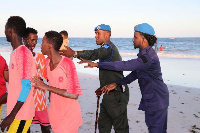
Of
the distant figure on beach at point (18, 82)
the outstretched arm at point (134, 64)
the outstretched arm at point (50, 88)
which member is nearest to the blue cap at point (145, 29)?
the outstretched arm at point (134, 64)

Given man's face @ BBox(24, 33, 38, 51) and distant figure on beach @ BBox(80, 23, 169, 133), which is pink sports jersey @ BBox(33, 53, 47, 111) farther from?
distant figure on beach @ BBox(80, 23, 169, 133)

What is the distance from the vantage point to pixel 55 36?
2965 mm

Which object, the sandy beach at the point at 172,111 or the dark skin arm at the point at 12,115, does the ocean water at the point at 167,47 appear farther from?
the dark skin arm at the point at 12,115

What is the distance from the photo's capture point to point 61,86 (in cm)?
293

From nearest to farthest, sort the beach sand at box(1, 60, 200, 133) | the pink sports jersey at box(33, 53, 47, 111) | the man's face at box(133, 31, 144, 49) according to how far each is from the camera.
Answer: the man's face at box(133, 31, 144, 49)
the pink sports jersey at box(33, 53, 47, 111)
the beach sand at box(1, 60, 200, 133)

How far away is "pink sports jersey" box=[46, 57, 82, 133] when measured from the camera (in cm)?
292

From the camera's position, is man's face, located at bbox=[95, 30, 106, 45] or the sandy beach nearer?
man's face, located at bbox=[95, 30, 106, 45]

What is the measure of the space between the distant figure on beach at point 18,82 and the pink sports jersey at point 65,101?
0.89ft

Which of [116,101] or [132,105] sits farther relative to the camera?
[132,105]

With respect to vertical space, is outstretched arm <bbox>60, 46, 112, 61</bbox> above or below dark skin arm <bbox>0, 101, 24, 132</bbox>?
above

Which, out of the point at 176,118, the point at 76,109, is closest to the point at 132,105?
the point at 176,118

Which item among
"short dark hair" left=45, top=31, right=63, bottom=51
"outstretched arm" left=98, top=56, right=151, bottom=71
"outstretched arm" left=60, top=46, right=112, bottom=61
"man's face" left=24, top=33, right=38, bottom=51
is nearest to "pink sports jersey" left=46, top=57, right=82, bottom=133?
"short dark hair" left=45, top=31, right=63, bottom=51

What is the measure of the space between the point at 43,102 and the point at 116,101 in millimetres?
1264

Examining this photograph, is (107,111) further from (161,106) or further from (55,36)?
(55,36)
